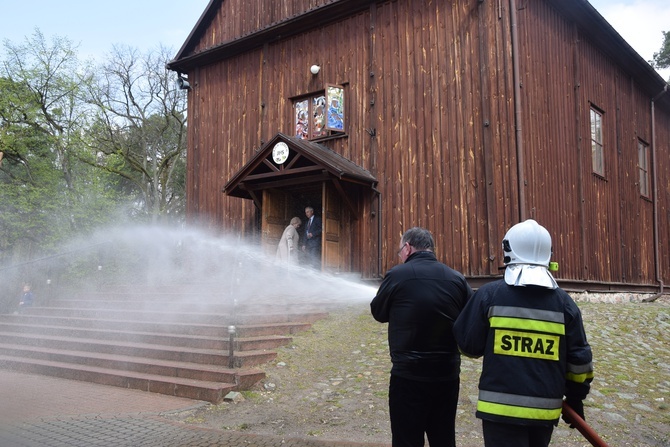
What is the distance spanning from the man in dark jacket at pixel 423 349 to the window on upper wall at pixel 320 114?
1018 centimetres

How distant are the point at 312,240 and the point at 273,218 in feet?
5.62

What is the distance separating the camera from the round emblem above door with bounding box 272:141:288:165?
1338 cm

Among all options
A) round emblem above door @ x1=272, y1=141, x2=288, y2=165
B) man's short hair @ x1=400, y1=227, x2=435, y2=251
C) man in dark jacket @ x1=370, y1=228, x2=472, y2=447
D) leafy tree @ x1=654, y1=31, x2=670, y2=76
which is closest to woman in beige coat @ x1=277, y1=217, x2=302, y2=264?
round emblem above door @ x1=272, y1=141, x2=288, y2=165

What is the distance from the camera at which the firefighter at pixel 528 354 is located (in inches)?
120

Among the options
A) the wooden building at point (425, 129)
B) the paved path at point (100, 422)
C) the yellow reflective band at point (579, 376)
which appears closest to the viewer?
the yellow reflective band at point (579, 376)

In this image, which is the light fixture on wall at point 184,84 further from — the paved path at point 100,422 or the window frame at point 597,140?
the window frame at point 597,140

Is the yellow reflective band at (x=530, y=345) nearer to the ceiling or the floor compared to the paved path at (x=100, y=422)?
nearer to the ceiling

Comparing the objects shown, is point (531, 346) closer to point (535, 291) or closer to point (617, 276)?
point (535, 291)

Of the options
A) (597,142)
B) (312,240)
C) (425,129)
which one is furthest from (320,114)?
(597,142)

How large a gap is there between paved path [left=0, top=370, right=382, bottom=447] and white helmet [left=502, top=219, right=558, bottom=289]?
10.3 feet

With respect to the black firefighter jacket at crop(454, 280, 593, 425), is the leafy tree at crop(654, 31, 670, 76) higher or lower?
higher

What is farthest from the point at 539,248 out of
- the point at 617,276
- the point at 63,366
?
the point at 617,276

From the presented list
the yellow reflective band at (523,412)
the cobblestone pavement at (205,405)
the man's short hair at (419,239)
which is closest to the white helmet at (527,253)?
the yellow reflective band at (523,412)

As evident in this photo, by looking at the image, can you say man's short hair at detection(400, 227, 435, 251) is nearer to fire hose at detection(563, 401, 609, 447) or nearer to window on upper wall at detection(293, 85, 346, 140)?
fire hose at detection(563, 401, 609, 447)
